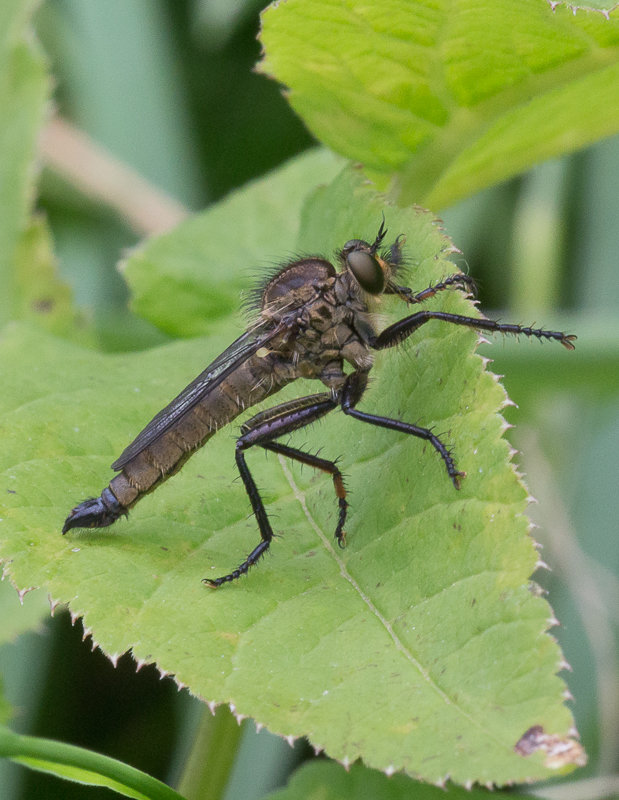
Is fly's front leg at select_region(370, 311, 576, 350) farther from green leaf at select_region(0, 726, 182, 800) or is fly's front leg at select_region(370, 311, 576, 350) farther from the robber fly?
green leaf at select_region(0, 726, 182, 800)

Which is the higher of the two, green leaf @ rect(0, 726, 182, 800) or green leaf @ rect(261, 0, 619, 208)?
green leaf @ rect(261, 0, 619, 208)

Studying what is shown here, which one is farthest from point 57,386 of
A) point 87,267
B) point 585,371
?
point 87,267

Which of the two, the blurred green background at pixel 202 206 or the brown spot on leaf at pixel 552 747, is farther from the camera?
the blurred green background at pixel 202 206

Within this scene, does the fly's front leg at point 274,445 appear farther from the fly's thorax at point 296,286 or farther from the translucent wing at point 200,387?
the fly's thorax at point 296,286

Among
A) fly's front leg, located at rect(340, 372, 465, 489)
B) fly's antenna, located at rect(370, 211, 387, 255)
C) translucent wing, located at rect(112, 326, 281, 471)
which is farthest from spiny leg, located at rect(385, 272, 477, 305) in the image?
translucent wing, located at rect(112, 326, 281, 471)

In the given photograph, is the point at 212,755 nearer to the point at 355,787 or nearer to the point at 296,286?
the point at 355,787

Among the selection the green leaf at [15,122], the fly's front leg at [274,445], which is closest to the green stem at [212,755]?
the fly's front leg at [274,445]
